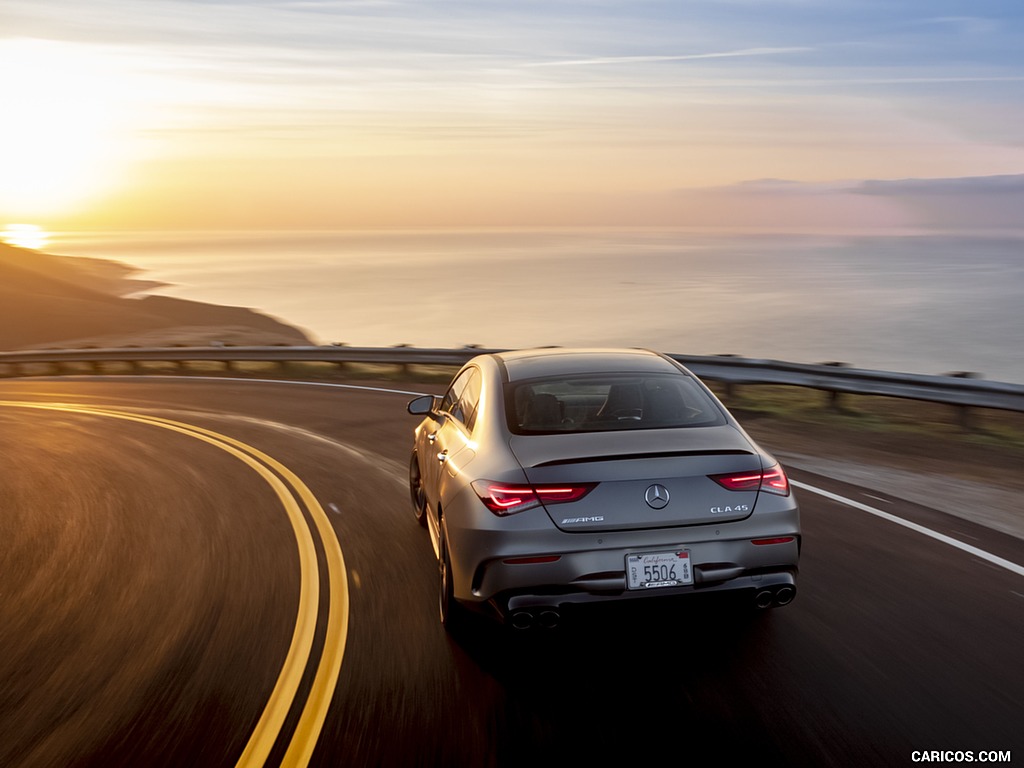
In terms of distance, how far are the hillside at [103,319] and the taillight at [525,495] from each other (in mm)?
70091

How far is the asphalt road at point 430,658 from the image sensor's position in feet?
13.2

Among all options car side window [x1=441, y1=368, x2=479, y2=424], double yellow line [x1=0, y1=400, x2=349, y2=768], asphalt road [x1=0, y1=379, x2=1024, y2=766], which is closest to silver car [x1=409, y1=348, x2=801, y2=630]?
asphalt road [x1=0, y1=379, x2=1024, y2=766]

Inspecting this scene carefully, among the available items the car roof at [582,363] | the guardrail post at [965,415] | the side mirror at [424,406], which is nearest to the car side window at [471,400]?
the car roof at [582,363]

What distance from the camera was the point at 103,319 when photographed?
327ft

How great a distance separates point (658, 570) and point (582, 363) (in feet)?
5.85

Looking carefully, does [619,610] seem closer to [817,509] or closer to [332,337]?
[817,509]

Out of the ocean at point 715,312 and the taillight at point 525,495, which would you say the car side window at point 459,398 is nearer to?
the taillight at point 525,495

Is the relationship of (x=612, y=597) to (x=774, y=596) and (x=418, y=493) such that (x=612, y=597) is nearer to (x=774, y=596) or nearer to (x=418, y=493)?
(x=774, y=596)

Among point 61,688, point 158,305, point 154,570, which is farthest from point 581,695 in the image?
point 158,305

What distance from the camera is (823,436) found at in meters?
12.4

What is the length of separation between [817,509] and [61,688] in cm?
593

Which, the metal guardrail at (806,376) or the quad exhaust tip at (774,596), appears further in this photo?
the metal guardrail at (806,376)

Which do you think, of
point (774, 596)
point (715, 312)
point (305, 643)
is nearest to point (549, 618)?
point (774, 596)

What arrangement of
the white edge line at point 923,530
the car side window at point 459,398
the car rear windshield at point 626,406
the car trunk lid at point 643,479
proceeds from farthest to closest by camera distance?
the white edge line at point 923,530
the car side window at point 459,398
the car rear windshield at point 626,406
the car trunk lid at point 643,479
